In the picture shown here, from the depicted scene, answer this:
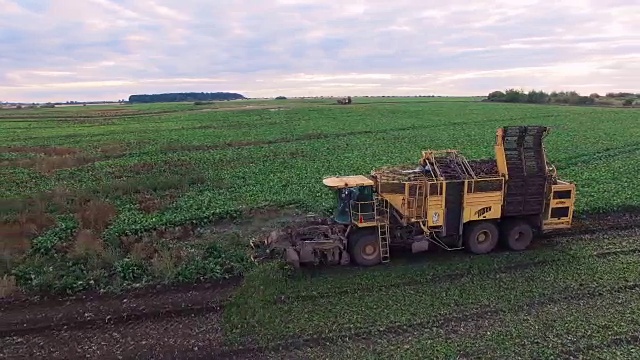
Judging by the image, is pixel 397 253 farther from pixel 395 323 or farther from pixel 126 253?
pixel 126 253

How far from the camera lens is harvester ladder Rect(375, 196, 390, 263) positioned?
1438 centimetres

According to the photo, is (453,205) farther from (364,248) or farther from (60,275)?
(60,275)

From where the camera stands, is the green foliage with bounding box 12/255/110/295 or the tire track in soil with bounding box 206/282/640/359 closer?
the tire track in soil with bounding box 206/282/640/359

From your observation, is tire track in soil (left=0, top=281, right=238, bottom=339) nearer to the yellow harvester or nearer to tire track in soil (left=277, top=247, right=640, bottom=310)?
tire track in soil (left=277, top=247, right=640, bottom=310)

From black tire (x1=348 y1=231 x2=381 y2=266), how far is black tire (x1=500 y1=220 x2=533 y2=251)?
3.99 m

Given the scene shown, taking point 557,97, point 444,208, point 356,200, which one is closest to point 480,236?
point 444,208

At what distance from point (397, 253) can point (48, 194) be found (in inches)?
648

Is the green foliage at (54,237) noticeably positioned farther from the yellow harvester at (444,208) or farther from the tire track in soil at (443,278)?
the tire track in soil at (443,278)

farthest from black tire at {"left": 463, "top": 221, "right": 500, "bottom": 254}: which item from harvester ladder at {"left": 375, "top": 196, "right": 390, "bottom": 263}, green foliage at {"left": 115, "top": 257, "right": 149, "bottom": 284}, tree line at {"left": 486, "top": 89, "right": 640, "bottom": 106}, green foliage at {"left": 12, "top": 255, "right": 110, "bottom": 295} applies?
tree line at {"left": 486, "top": 89, "right": 640, "bottom": 106}

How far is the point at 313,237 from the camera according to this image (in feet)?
47.6

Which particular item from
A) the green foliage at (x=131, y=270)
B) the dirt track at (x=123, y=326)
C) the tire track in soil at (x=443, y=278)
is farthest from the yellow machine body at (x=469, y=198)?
the green foliage at (x=131, y=270)

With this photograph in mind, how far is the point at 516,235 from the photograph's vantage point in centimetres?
1534

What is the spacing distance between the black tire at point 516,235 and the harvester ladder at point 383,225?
143 inches

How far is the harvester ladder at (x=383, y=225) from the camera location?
47.2 feet
